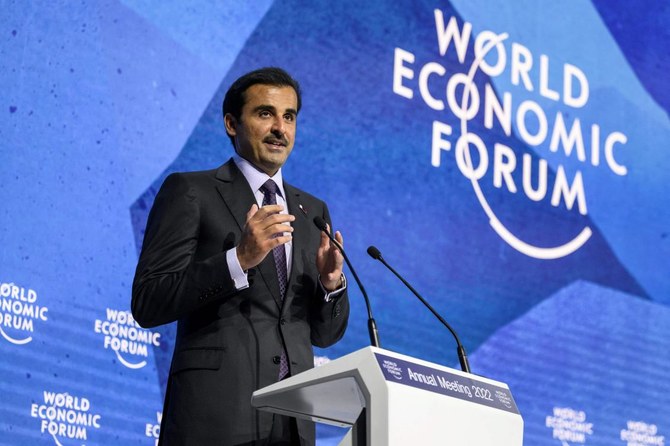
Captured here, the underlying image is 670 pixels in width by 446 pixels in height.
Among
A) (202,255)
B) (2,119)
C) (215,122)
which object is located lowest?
(202,255)

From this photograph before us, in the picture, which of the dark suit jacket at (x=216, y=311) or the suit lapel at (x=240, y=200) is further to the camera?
the suit lapel at (x=240, y=200)

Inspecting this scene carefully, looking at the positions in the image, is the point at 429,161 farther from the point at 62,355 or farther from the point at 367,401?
the point at 367,401

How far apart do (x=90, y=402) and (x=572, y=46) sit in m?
2.97

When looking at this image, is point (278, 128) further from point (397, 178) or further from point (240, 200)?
point (397, 178)

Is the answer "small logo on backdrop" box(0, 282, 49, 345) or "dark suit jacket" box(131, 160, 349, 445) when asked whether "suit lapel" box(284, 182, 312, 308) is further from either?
"small logo on backdrop" box(0, 282, 49, 345)

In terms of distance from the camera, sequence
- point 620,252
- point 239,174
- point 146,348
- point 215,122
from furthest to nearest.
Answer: point 620,252
point 215,122
point 146,348
point 239,174

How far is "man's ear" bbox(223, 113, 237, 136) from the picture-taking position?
2.75 metres

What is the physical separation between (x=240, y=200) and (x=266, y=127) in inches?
9.3

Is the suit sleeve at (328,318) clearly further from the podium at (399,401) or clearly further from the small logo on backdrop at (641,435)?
the small logo on backdrop at (641,435)

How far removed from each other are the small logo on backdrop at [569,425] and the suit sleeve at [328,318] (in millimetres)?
2044

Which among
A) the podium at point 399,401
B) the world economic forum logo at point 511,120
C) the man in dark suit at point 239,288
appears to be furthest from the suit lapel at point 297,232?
the world economic forum logo at point 511,120

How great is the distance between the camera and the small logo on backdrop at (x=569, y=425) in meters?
4.36

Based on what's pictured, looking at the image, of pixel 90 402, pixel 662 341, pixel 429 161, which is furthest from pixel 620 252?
pixel 90 402

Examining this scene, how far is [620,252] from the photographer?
4820 millimetres
